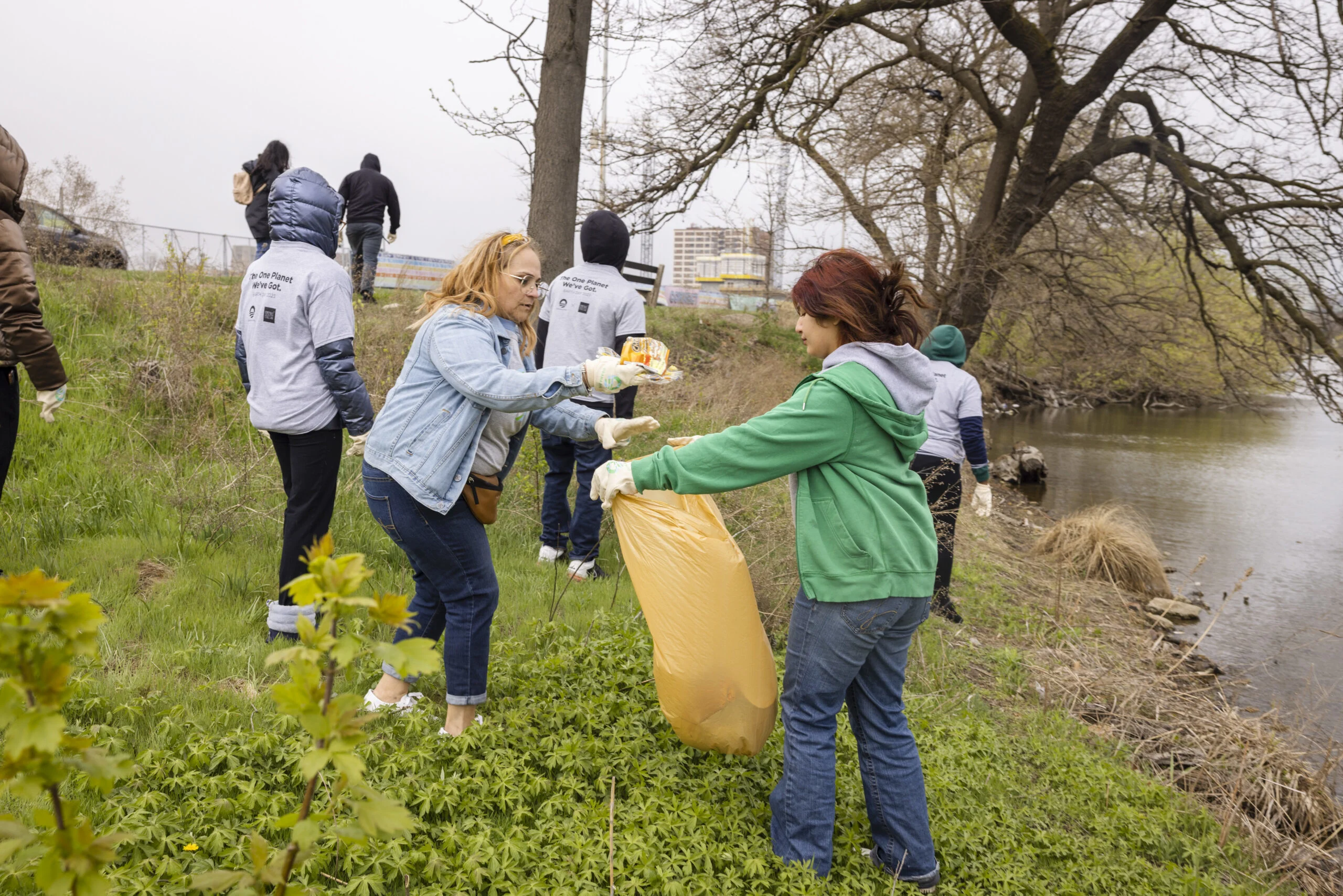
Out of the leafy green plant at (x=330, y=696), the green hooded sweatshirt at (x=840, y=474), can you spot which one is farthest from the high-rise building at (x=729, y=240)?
the leafy green plant at (x=330, y=696)

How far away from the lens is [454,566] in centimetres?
261

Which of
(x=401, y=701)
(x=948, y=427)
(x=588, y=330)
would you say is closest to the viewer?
(x=401, y=701)

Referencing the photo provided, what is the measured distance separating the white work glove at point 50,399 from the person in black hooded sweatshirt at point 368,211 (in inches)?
242

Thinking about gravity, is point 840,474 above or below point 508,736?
above

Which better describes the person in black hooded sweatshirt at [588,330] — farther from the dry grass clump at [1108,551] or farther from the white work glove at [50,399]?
the dry grass clump at [1108,551]

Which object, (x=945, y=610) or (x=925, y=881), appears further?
(x=945, y=610)

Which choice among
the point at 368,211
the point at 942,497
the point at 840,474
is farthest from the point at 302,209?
the point at 368,211

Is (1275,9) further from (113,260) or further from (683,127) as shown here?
(113,260)

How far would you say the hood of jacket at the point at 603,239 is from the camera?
4.68 m

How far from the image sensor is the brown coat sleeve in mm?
2955

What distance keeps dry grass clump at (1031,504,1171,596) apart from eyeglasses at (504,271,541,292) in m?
7.61

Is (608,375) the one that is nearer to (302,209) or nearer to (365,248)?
(302,209)

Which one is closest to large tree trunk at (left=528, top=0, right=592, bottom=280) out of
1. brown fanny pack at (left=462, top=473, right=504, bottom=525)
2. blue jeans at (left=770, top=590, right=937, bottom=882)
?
brown fanny pack at (left=462, top=473, right=504, bottom=525)

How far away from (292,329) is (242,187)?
1662mm
